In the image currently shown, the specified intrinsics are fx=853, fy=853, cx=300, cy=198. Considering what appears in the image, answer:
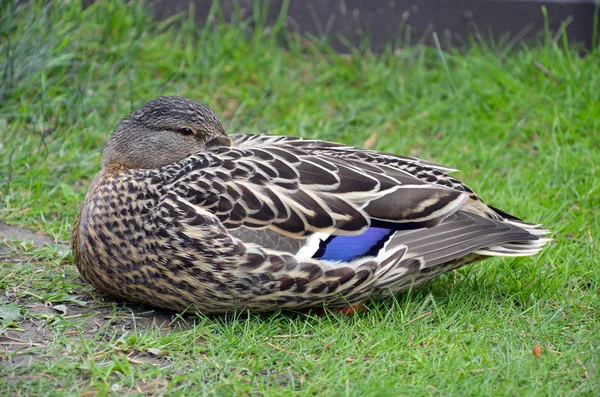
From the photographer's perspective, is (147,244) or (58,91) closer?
(147,244)

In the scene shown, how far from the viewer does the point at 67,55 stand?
6227 millimetres

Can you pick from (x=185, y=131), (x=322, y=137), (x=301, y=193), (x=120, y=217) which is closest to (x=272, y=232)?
(x=301, y=193)

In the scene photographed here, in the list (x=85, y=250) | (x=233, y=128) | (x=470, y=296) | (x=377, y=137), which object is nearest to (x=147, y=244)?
(x=85, y=250)

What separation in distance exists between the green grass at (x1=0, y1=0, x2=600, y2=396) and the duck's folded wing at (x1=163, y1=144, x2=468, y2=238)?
46 cm

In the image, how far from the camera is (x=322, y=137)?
20.4 feet

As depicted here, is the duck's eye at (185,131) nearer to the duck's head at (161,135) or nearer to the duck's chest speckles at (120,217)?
the duck's head at (161,135)

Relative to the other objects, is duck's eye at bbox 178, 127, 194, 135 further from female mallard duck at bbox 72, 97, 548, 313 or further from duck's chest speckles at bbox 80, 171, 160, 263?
duck's chest speckles at bbox 80, 171, 160, 263

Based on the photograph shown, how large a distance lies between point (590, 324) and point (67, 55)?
4103 mm

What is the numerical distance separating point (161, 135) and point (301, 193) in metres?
0.86

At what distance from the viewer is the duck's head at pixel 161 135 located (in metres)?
4.35

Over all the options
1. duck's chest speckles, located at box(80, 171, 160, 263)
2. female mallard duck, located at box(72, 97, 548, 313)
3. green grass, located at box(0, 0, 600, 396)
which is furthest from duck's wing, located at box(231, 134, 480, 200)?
duck's chest speckles, located at box(80, 171, 160, 263)

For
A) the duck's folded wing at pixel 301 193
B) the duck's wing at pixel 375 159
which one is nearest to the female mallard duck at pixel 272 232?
the duck's folded wing at pixel 301 193

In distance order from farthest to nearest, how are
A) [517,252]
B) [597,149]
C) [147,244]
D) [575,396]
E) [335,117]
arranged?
[335,117]
[597,149]
[517,252]
[147,244]
[575,396]

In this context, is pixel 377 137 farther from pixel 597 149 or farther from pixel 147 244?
pixel 147 244
